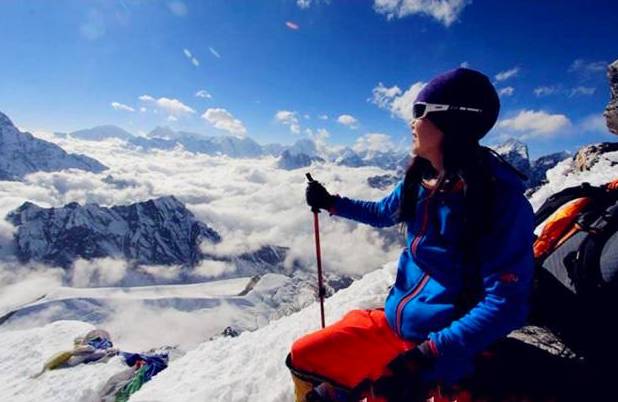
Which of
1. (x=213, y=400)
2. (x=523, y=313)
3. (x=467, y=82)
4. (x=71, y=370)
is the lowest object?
(x=71, y=370)

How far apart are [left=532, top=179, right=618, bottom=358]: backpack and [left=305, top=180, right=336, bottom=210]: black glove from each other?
2.72 meters

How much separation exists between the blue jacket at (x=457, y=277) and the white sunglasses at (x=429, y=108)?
52 centimetres

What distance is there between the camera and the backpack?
14.0ft

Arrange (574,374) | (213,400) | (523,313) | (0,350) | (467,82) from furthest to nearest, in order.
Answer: (0,350) → (213,400) → (574,374) → (467,82) → (523,313)

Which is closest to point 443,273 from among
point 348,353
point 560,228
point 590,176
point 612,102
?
point 348,353

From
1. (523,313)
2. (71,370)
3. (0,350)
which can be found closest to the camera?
(523,313)

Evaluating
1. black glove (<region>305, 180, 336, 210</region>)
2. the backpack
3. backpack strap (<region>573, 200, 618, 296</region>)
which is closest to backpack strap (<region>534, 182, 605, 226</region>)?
the backpack

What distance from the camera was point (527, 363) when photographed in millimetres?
3873

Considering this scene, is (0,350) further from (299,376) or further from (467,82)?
(467,82)

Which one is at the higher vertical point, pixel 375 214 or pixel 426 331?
pixel 375 214

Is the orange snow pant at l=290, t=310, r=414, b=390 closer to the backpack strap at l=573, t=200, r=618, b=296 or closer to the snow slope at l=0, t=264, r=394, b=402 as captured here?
the backpack strap at l=573, t=200, r=618, b=296

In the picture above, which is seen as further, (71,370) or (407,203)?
(71,370)

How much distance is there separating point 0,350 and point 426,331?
26.8 meters

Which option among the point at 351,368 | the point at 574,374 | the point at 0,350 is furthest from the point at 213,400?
the point at 0,350
